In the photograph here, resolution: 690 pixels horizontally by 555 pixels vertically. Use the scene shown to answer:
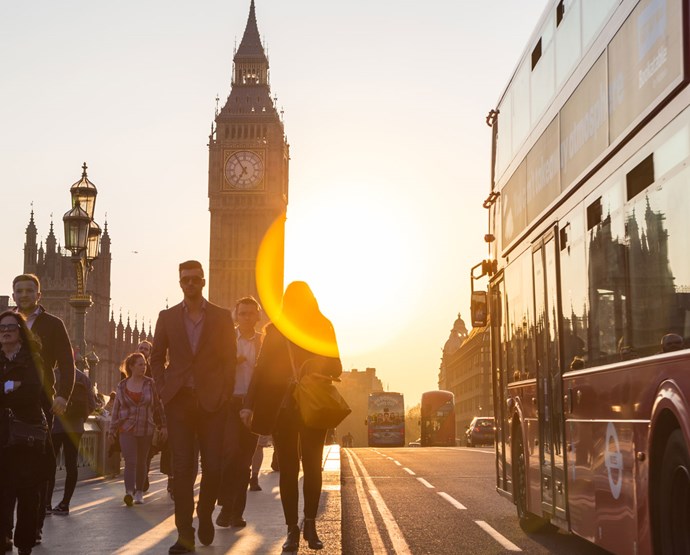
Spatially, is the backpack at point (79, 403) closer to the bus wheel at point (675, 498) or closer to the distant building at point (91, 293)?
the bus wheel at point (675, 498)

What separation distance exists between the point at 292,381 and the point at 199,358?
74 centimetres

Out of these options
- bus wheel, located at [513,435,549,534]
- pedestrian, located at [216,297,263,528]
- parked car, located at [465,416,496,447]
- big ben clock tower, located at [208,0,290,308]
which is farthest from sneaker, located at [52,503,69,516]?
big ben clock tower, located at [208,0,290,308]

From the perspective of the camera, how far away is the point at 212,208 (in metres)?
106

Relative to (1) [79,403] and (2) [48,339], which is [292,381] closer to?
(2) [48,339]

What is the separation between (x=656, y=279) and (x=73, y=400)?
7.92 m

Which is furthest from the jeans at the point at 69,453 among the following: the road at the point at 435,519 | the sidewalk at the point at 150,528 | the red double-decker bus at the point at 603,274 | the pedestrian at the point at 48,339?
the red double-decker bus at the point at 603,274

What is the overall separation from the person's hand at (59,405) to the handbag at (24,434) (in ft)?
1.77

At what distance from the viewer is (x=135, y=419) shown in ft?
43.7

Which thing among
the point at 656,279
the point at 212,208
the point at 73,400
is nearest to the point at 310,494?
the point at 656,279

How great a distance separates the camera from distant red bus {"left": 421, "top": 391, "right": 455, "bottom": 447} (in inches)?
2734

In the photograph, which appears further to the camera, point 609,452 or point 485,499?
point 485,499

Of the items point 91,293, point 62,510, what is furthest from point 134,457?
point 91,293

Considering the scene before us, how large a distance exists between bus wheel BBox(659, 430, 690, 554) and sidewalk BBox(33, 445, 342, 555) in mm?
3082

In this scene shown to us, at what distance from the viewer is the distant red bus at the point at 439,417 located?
228 ft
